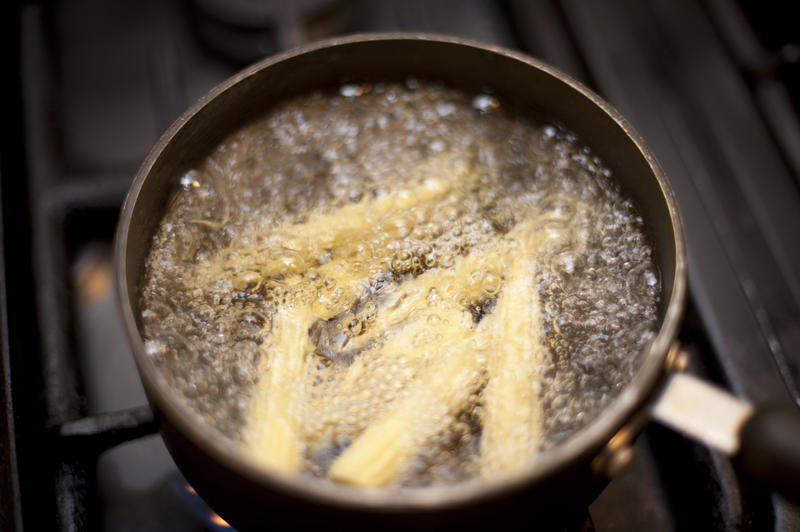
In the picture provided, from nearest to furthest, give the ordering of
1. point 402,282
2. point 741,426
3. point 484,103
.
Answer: point 741,426
point 402,282
point 484,103

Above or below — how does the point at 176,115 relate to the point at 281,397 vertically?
above

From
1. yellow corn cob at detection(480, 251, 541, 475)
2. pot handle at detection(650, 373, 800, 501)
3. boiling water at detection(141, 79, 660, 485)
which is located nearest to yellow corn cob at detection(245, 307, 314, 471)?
boiling water at detection(141, 79, 660, 485)

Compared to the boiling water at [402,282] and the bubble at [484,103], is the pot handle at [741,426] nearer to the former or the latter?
the boiling water at [402,282]

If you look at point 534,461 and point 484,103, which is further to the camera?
point 484,103

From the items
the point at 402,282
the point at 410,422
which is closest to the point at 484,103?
the point at 402,282

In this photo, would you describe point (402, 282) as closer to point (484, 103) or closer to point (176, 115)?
point (484, 103)

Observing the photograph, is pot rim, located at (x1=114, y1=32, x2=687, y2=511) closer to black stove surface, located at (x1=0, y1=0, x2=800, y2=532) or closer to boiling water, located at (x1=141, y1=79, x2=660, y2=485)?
boiling water, located at (x1=141, y1=79, x2=660, y2=485)

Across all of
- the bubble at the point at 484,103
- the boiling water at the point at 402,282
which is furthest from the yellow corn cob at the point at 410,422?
the bubble at the point at 484,103

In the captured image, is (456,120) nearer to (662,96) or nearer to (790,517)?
(662,96)
